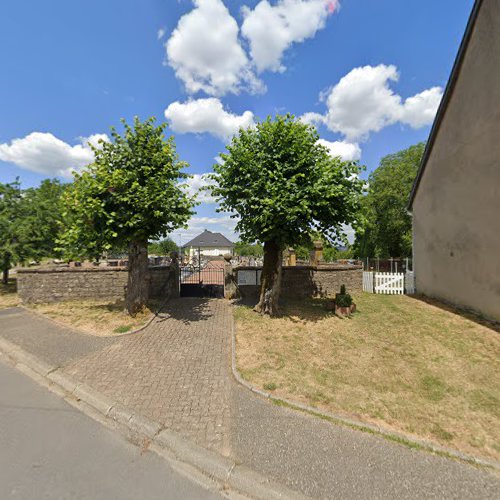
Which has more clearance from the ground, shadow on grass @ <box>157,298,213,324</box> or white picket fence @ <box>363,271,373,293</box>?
white picket fence @ <box>363,271,373,293</box>

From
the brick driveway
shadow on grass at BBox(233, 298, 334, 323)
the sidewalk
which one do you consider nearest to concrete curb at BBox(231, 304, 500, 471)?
the sidewalk

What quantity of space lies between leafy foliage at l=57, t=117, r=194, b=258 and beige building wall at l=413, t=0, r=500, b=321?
9216 millimetres

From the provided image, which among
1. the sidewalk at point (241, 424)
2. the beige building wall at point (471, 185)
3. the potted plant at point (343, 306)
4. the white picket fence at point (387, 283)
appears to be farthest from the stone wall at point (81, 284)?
the beige building wall at point (471, 185)

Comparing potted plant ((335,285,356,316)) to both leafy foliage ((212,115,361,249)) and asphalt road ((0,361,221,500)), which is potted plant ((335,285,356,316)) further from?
asphalt road ((0,361,221,500))

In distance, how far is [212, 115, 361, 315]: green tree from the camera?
22.4 feet

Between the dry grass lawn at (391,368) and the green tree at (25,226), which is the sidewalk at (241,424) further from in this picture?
the green tree at (25,226)

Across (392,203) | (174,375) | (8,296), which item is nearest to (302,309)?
(174,375)

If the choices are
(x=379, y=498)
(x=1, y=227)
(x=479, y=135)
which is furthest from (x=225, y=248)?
(x=379, y=498)

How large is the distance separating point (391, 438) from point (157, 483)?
110 inches

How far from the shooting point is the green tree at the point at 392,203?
2353 cm

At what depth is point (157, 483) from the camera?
2.65m

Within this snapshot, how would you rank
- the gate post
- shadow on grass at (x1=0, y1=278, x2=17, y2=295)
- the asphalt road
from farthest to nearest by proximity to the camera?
1. shadow on grass at (x1=0, y1=278, x2=17, y2=295)
2. the gate post
3. the asphalt road

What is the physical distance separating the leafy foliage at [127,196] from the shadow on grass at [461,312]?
957 centimetres

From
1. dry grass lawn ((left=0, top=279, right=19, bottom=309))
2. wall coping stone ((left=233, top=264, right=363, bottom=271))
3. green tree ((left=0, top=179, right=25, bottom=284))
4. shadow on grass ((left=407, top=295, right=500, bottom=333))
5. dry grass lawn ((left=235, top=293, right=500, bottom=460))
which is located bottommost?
dry grass lawn ((left=235, top=293, right=500, bottom=460))
